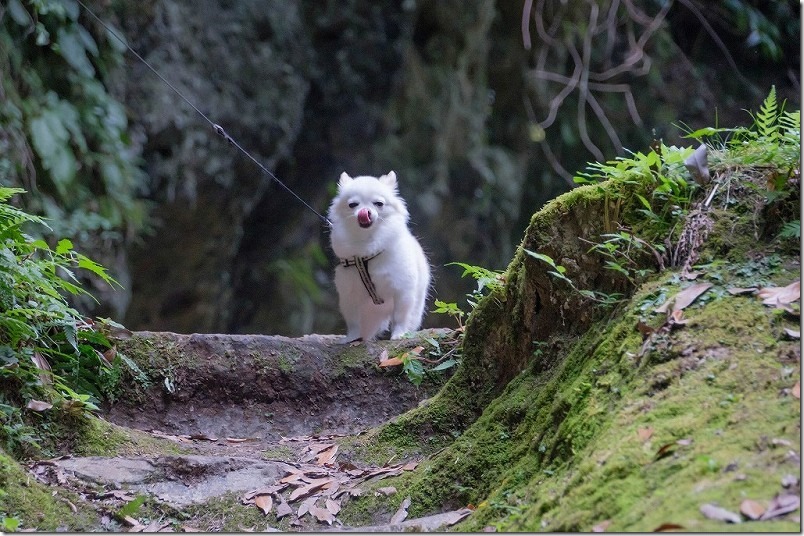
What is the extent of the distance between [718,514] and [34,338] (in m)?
3.66

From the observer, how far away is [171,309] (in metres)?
11.7

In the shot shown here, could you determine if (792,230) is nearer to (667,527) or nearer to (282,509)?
(667,527)

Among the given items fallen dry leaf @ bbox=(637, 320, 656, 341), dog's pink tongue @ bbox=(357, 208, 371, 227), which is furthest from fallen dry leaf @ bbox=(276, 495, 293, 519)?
dog's pink tongue @ bbox=(357, 208, 371, 227)

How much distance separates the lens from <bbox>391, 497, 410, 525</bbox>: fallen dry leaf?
12.0ft

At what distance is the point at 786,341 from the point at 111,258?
8100mm

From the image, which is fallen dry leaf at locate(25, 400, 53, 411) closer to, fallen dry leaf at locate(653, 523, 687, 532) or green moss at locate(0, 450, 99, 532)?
green moss at locate(0, 450, 99, 532)

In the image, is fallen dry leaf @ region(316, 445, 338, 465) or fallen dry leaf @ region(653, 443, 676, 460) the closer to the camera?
fallen dry leaf @ region(653, 443, 676, 460)

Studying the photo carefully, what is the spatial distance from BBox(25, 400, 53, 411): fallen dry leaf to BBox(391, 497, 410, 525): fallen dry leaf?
1847mm

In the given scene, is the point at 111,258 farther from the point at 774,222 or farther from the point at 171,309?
the point at 774,222

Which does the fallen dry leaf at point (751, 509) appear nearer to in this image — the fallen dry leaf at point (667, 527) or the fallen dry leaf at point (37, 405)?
the fallen dry leaf at point (667, 527)

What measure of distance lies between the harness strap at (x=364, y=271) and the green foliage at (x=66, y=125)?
9.16 ft

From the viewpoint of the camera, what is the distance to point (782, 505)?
85.6 inches

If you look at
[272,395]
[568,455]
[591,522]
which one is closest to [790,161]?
[568,455]

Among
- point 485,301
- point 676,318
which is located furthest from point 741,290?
point 485,301
